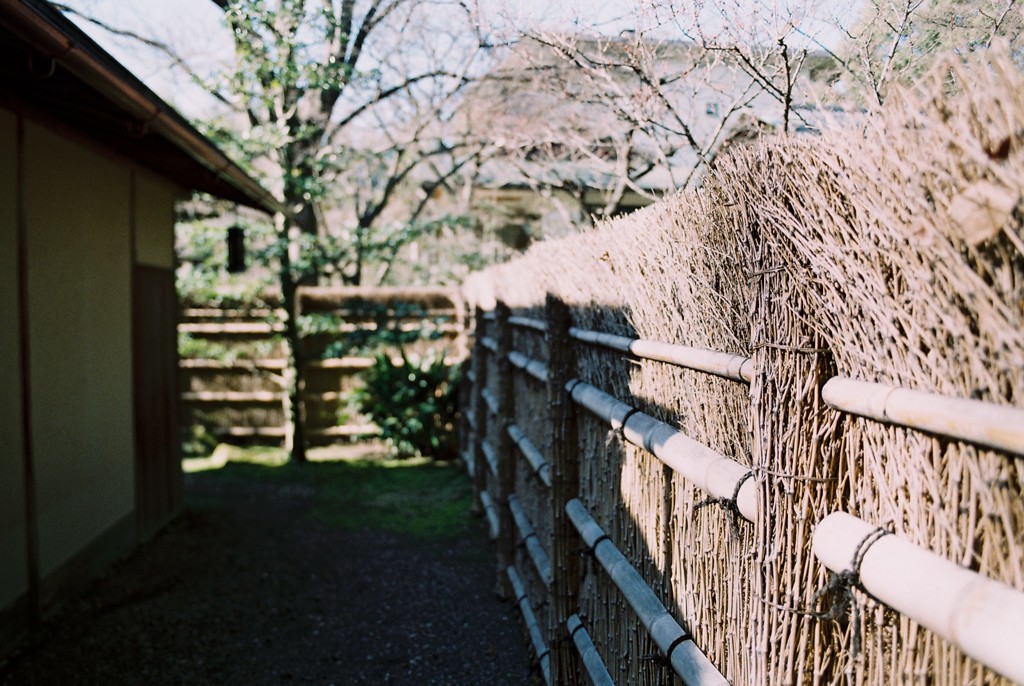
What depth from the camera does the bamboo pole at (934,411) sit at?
1.03 meters

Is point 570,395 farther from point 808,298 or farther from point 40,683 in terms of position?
point 40,683

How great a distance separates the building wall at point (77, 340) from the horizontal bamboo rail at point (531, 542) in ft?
8.73

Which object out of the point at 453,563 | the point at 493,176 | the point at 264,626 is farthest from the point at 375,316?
the point at 264,626

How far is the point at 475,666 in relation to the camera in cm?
431

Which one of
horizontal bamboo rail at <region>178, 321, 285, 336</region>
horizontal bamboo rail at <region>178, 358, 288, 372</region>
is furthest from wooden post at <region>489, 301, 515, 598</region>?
horizontal bamboo rail at <region>178, 321, 285, 336</region>

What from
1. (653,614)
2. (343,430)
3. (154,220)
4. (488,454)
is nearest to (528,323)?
(488,454)

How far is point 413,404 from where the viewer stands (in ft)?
33.1

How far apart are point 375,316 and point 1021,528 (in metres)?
9.95

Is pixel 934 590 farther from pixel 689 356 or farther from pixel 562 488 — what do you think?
pixel 562 488

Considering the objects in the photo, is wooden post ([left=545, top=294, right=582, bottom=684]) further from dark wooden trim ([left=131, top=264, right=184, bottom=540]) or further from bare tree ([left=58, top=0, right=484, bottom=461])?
bare tree ([left=58, top=0, right=484, bottom=461])

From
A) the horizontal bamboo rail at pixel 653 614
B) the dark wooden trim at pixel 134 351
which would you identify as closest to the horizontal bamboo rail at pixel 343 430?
the dark wooden trim at pixel 134 351

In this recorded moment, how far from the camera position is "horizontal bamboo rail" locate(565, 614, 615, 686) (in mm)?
2848

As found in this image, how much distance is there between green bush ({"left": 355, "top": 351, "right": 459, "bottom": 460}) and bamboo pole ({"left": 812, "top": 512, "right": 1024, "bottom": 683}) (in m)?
8.59

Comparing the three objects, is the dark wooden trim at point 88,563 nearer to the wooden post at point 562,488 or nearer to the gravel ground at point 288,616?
the gravel ground at point 288,616
